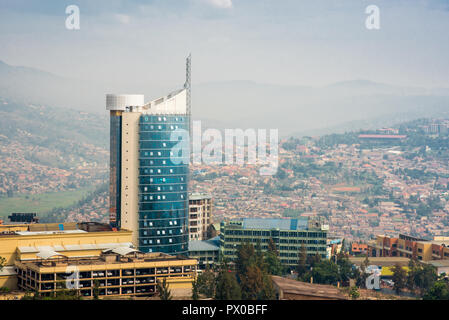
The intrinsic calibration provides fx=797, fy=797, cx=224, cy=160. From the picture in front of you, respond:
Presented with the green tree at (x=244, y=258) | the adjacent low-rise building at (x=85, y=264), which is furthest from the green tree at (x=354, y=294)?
the adjacent low-rise building at (x=85, y=264)

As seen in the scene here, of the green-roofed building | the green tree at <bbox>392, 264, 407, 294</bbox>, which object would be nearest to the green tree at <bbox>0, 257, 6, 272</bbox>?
the green-roofed building

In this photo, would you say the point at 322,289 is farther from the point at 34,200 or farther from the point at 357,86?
the point at 357,86

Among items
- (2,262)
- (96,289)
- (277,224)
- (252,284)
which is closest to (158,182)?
(277,224)

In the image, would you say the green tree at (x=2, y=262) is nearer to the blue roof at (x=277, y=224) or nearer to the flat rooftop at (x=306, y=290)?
the flat rooftop at (x=306, y=290)

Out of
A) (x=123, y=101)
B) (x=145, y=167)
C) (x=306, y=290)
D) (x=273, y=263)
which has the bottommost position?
(x=306, y=290)

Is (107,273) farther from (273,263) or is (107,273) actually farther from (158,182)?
(273,263)
